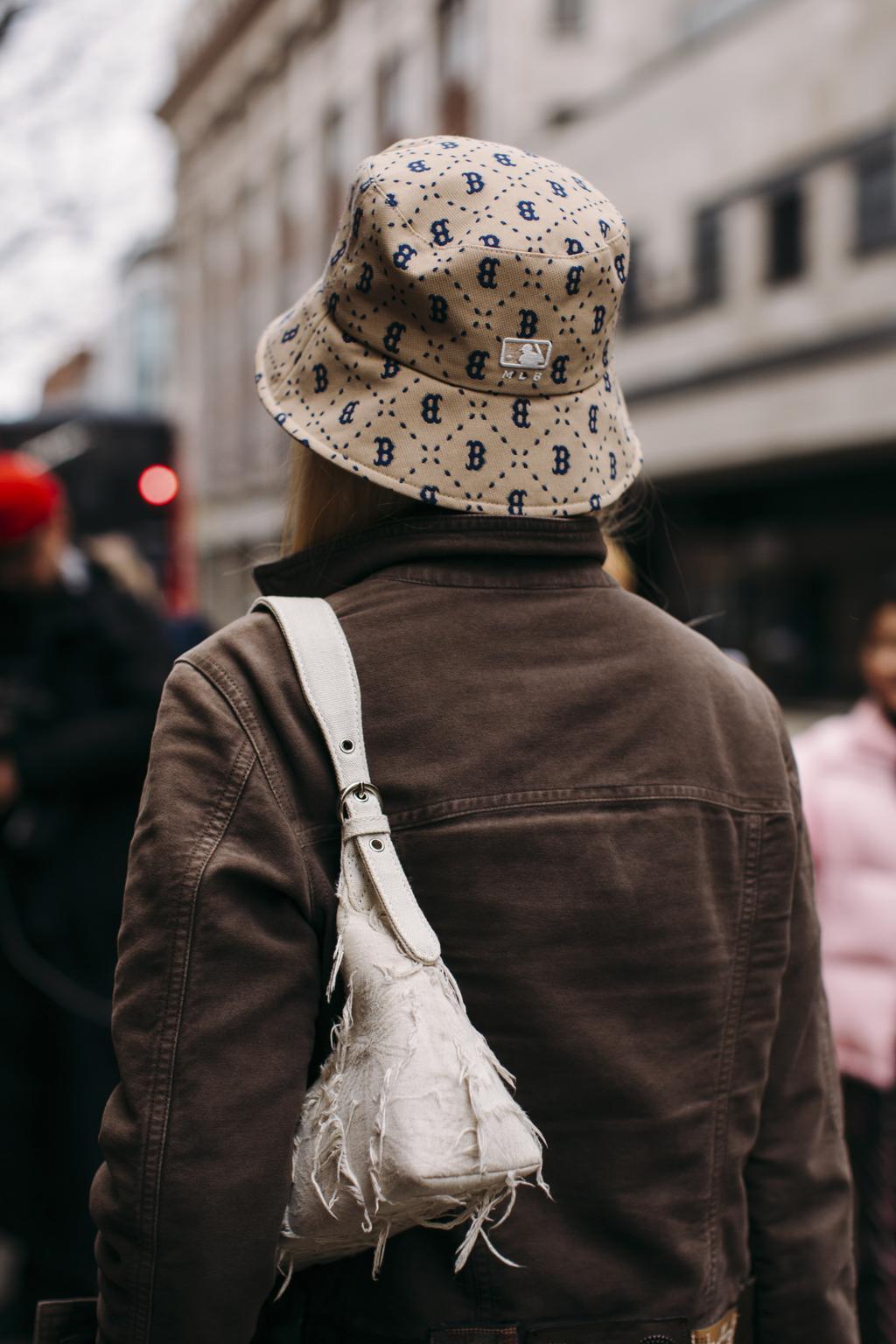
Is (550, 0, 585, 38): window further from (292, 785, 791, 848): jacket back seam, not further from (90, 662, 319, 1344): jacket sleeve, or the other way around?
(90, 662, 319, 1344): jacket sleeve

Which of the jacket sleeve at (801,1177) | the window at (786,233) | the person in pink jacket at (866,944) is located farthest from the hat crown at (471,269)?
the window at (786,233)

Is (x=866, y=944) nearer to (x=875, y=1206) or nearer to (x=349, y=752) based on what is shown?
(x=875, y=1206)

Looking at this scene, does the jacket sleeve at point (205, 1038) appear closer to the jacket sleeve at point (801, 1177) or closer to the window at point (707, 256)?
the jacket sleeve at point (801, 1177)

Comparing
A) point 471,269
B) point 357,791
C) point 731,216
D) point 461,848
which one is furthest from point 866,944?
Result: point 731,216

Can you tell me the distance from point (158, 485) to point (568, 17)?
698 inches

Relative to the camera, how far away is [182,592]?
11977mm

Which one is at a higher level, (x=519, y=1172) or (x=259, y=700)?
(x=259, y=700)

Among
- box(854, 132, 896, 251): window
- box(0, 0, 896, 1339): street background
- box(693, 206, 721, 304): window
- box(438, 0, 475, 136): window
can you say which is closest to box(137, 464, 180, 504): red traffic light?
box(0, 0, 896, 1339): street background

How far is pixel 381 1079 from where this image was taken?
1174 mm

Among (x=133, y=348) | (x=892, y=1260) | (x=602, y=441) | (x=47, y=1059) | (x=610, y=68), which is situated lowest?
(x=892, y=1260)

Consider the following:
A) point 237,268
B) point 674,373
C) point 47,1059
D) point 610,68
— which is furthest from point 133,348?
point 47,1059

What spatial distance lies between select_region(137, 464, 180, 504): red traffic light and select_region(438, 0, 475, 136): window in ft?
51.8

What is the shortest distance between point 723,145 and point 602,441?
20.8 m

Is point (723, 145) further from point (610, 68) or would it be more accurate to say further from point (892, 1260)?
point (892, 1260)
